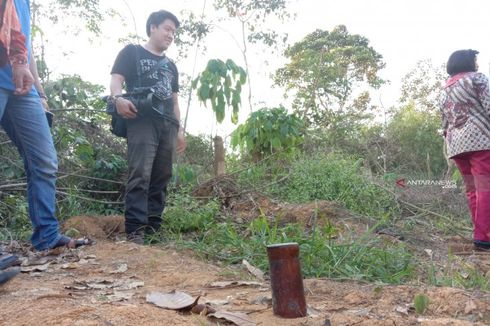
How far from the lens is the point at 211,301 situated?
2217mm

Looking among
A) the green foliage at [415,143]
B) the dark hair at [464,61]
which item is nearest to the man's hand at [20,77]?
the dark hair at [464,61]

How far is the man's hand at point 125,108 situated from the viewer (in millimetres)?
3590

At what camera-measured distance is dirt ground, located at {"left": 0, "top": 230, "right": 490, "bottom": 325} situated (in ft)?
6.06

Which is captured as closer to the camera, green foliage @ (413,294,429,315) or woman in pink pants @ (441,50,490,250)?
green foliage @ (413,294,429,315)

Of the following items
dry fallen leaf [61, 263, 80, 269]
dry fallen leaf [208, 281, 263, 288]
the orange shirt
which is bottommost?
dry fallen leaf [208, 281, 263, 288]

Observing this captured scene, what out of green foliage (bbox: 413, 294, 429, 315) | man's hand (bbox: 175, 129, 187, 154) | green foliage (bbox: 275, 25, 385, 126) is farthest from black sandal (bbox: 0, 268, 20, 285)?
green foliage (bbox: 275, 25, 385, 126)

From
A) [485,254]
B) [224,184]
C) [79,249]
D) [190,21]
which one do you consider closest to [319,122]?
[190,21]

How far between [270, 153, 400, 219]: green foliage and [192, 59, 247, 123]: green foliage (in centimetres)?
94

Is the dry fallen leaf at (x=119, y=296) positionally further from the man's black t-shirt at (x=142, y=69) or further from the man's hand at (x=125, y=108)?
the man's black t-shirt at (x=142, y=69)

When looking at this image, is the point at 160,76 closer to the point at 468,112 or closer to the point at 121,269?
the point at 121,269

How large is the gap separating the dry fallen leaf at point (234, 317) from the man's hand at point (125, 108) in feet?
6.29

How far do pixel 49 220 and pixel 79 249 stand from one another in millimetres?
329

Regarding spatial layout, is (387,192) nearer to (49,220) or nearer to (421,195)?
(421,195)

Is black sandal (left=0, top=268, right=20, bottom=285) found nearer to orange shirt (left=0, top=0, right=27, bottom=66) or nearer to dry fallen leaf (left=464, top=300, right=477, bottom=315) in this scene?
orange shirt (left=0, top=0, right=27, bottom=66)
